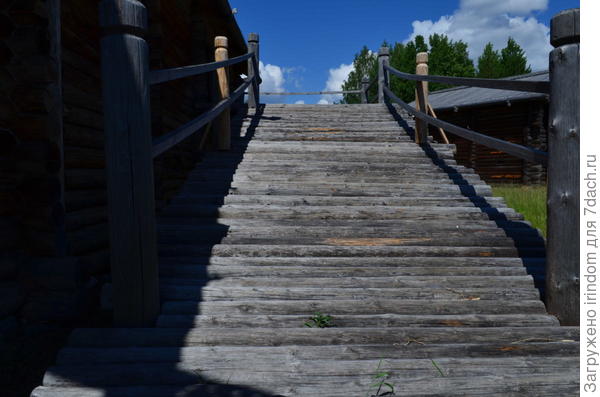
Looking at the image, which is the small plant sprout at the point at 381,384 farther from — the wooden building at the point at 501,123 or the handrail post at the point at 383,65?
the wooden building at the point at 501,123

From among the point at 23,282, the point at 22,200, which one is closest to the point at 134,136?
the point at 22,200

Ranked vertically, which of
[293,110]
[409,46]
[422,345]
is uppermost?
[409,46]

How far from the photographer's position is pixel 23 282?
122 inches

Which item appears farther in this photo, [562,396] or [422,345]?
[422,345]

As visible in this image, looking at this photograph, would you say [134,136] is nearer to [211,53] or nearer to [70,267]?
[70,267]

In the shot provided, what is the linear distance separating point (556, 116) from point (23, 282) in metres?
3.69

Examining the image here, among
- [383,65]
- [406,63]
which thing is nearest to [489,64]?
[406,63]

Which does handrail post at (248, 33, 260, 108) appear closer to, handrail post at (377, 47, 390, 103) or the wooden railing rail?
handrail post at (377, 47, 390, 103)

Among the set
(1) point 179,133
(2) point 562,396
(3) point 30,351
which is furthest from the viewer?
(3) point 30,351

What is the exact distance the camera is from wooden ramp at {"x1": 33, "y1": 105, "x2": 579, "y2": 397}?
2.04m

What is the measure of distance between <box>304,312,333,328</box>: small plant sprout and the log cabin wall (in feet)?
53.2

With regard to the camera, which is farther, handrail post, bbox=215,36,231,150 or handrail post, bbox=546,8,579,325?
handrail post, bbox=215,36,231,150

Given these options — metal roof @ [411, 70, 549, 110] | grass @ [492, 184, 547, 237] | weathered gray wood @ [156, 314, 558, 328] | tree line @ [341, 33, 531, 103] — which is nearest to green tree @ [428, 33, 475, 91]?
tree line @ [341, 33, 531, 103]

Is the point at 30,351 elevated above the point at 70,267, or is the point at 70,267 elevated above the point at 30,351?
the point at 70,267
